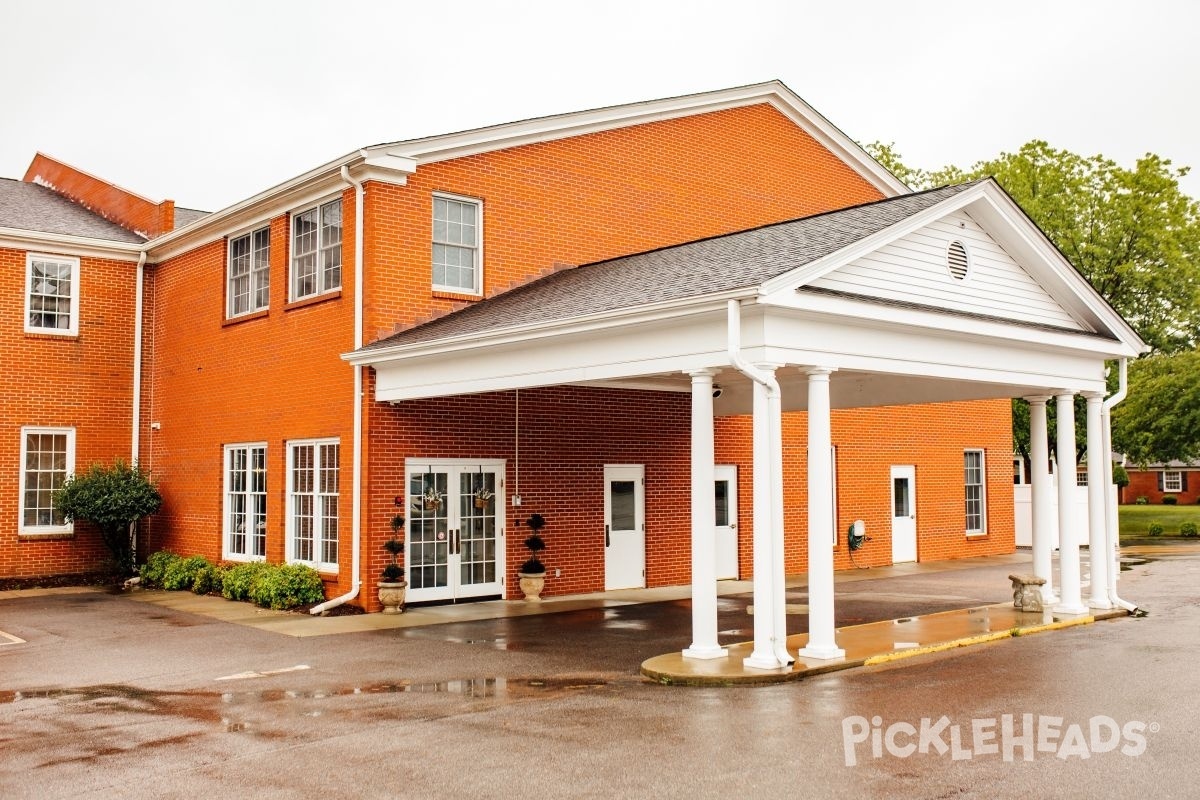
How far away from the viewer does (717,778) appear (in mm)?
7484

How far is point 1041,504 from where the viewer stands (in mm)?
16500

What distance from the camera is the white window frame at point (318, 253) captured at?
17.5 metres

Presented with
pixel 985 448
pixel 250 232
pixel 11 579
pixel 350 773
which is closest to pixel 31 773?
pixel 350 773

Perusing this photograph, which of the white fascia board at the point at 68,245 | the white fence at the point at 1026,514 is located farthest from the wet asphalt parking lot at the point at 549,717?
the white fence at the point at 1026,514

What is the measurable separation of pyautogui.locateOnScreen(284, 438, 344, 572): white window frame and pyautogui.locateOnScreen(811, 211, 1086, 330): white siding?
841 centimetres

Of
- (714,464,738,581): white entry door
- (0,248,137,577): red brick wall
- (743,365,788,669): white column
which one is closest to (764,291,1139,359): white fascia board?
(743,365,788,669): white column

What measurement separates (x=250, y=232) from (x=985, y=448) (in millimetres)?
17808

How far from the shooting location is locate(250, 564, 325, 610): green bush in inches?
661

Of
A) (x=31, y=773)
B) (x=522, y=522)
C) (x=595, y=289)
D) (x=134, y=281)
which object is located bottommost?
(x=31, y=773)

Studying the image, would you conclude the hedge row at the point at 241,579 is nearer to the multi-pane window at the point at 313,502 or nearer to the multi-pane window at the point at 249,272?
the multi-pane window at the point at 313,502

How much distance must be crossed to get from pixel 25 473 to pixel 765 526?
15.7 m

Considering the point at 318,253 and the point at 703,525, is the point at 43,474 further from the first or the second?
the point at 703,525

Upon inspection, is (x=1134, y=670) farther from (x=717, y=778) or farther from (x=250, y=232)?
(x=250, y=232)

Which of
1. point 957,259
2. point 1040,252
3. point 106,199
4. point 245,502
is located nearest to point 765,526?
point 957,259
